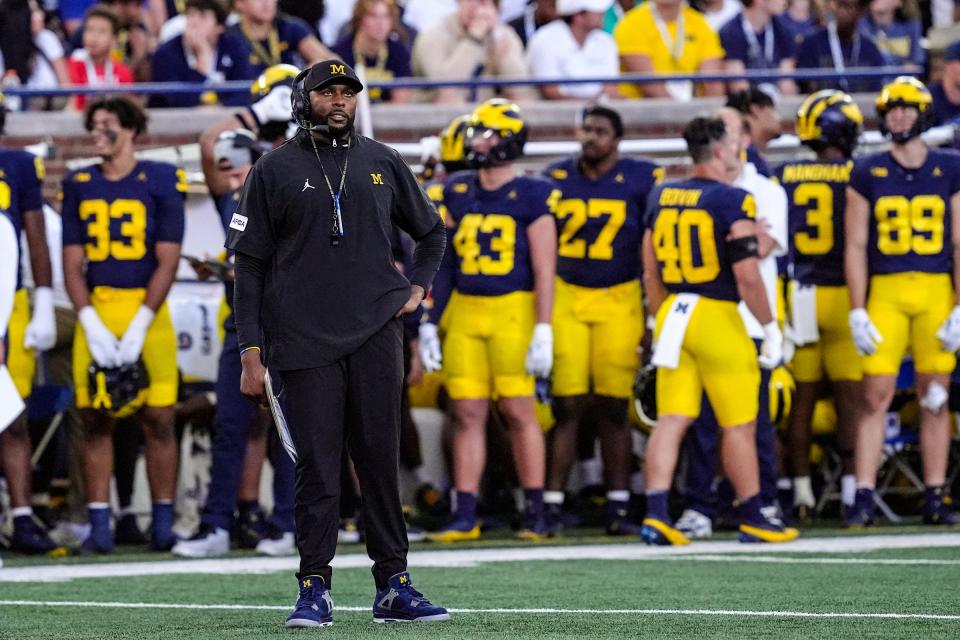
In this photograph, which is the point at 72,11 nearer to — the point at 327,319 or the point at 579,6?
the point at 579,6

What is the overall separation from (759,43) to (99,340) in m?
6.86

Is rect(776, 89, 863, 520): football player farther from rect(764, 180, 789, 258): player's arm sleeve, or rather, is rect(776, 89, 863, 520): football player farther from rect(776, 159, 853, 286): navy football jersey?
rect(764, 180, 789, 258): player's arm sleeve

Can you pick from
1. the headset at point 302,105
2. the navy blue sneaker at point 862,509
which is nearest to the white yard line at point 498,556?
the navy blue sneaker at point 862,509

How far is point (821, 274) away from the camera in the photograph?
1108cm

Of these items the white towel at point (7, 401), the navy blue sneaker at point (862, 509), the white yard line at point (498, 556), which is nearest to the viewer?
the white yard line at point (498, 556)

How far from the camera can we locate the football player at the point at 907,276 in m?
10.5

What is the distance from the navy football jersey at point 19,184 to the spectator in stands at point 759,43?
6.12 meters

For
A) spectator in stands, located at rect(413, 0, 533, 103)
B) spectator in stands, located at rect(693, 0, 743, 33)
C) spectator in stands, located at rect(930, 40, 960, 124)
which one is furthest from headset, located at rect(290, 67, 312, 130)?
spectator in stands, located at rect(693, 0, 743, 33)

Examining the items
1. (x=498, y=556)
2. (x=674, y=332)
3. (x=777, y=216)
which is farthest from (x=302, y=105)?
(x=777, y=216)

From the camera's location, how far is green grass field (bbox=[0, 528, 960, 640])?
613 cm

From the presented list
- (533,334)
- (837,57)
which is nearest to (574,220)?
(533,334)

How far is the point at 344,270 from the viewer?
637 cm

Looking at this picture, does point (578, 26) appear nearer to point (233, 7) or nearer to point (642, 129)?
point (642, 129)

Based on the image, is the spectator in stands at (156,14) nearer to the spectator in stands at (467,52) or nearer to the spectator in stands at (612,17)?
the spectator in stands at (467,52)
